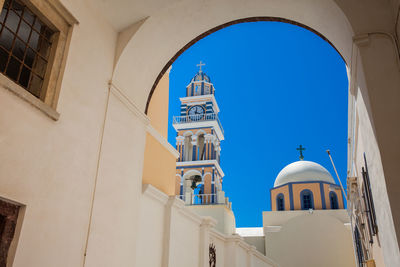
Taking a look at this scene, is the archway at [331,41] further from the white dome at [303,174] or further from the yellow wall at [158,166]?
the white dome at [303,174]

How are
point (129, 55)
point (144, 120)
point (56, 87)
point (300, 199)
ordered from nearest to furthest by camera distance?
point (56, 87)
point (129, 55)
point (144, 120)
point (300, 199)

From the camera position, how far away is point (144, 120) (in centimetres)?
646

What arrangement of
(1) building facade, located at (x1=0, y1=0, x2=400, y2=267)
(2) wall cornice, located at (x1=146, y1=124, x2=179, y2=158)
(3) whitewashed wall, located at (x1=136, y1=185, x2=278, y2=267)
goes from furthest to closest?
(2) wall cornice, located at (x1=146, y1=124, x2=179, y2=158)
(3) whitewashed wall, located at (x1=136, y1=185, x2=278, y2=267)
(1) building facade, located at (x1=0, y1=0, x2=400, y2=267)

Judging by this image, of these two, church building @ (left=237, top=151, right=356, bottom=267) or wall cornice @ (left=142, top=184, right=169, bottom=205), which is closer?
wall cornice @ (left=142, top=184, right=169, bottom=205)

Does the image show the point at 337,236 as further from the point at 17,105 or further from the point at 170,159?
the point at 17,105

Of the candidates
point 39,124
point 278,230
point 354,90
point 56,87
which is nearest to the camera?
point 39,124

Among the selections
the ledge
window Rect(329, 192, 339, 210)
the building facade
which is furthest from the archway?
window Rect(329, 192, 339, 210)

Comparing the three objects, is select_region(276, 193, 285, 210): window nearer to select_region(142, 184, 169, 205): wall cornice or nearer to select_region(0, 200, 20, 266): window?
select_region(142, 184, 169, 205): wall cornice

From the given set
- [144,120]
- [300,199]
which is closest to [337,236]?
[300,199]

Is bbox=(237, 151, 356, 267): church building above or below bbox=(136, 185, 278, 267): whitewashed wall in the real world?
above

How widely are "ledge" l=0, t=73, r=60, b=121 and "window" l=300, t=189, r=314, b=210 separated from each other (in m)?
24.9

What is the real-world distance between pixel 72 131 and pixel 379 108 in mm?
3509

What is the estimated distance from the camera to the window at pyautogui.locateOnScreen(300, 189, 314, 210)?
26.9 meters

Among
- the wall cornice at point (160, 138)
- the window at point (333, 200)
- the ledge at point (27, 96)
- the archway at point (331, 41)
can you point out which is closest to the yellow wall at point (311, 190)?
the window at point (333, 200)
